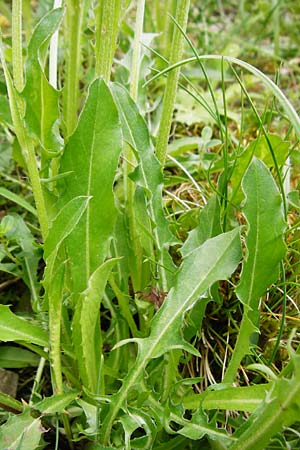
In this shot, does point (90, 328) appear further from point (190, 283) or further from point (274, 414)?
point (274, 414)

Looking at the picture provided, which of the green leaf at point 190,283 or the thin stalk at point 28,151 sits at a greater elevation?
the thin stalk at point 28,151

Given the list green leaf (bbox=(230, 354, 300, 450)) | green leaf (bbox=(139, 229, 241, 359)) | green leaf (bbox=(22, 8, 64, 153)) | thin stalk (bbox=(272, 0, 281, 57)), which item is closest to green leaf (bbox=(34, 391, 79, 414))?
green leaf (bbox=(139, 229, 241, 359))

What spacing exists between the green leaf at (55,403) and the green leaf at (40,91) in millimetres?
345

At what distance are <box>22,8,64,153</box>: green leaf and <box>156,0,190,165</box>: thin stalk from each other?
16 cm

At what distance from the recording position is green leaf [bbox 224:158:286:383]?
820mm

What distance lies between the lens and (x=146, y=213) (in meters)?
0.93

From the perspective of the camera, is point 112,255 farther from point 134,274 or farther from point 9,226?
point 9,226

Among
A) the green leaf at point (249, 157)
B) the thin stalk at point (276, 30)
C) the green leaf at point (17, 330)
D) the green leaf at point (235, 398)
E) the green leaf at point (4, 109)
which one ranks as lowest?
the green leaf at point (235, 398)

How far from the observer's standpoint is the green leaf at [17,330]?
835 millimetres

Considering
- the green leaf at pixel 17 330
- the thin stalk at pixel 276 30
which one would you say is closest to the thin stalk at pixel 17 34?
the green leaf at pixel 17 330

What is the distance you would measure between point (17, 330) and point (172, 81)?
42cm

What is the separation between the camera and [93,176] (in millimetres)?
856

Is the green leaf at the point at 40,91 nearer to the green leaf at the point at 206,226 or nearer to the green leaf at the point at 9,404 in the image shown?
the green leaf at the point at 206,226

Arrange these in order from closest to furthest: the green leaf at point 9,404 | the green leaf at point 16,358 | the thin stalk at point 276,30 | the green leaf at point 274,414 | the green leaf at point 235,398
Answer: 1. the green leaf at point 274,414
2. the green leaf at point 235,398
3. the green leaf at point 9,404
4. the green leaf at point 16,358
5. the thin stalk at point 276,30
